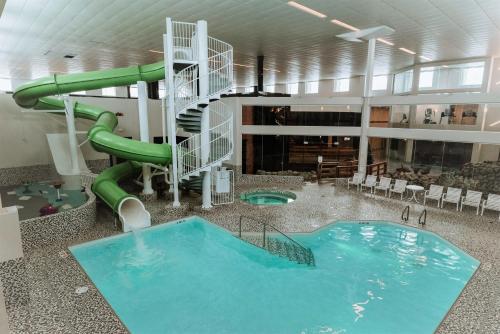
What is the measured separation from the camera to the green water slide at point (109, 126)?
8984 mm

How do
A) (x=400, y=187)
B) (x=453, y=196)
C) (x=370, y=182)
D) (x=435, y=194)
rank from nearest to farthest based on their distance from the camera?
1. (x=453, y=196)
2. (x=435, y=194)
3. (x=400, y=187)
4. (x=370, y=182)

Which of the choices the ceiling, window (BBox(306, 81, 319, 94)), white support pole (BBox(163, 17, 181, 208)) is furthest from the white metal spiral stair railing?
window (BBox(306, 81, 319, 94))

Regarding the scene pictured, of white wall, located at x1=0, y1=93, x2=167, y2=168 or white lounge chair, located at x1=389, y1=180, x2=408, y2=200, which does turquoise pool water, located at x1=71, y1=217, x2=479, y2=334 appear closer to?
white lounge chair, located at x1=389, y1=180, x2=408, y2=200

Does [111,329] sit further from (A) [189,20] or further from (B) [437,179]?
(B) [437,179]

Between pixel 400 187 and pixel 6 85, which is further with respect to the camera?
pixel 6 85

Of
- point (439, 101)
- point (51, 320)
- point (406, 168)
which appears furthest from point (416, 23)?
point (51, 320)

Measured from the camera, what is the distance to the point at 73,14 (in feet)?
28.9

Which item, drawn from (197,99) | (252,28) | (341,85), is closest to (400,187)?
(252,28)

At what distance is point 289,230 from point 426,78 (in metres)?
13.3

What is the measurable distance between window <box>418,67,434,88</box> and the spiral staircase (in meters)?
12.1

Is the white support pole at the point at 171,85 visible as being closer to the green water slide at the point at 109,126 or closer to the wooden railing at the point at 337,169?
the green water slide at the point at 109,126

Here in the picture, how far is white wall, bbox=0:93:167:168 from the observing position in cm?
1225

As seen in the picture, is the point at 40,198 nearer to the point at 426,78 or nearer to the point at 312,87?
the point at 426,78

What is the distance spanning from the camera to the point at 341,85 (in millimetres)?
24438
